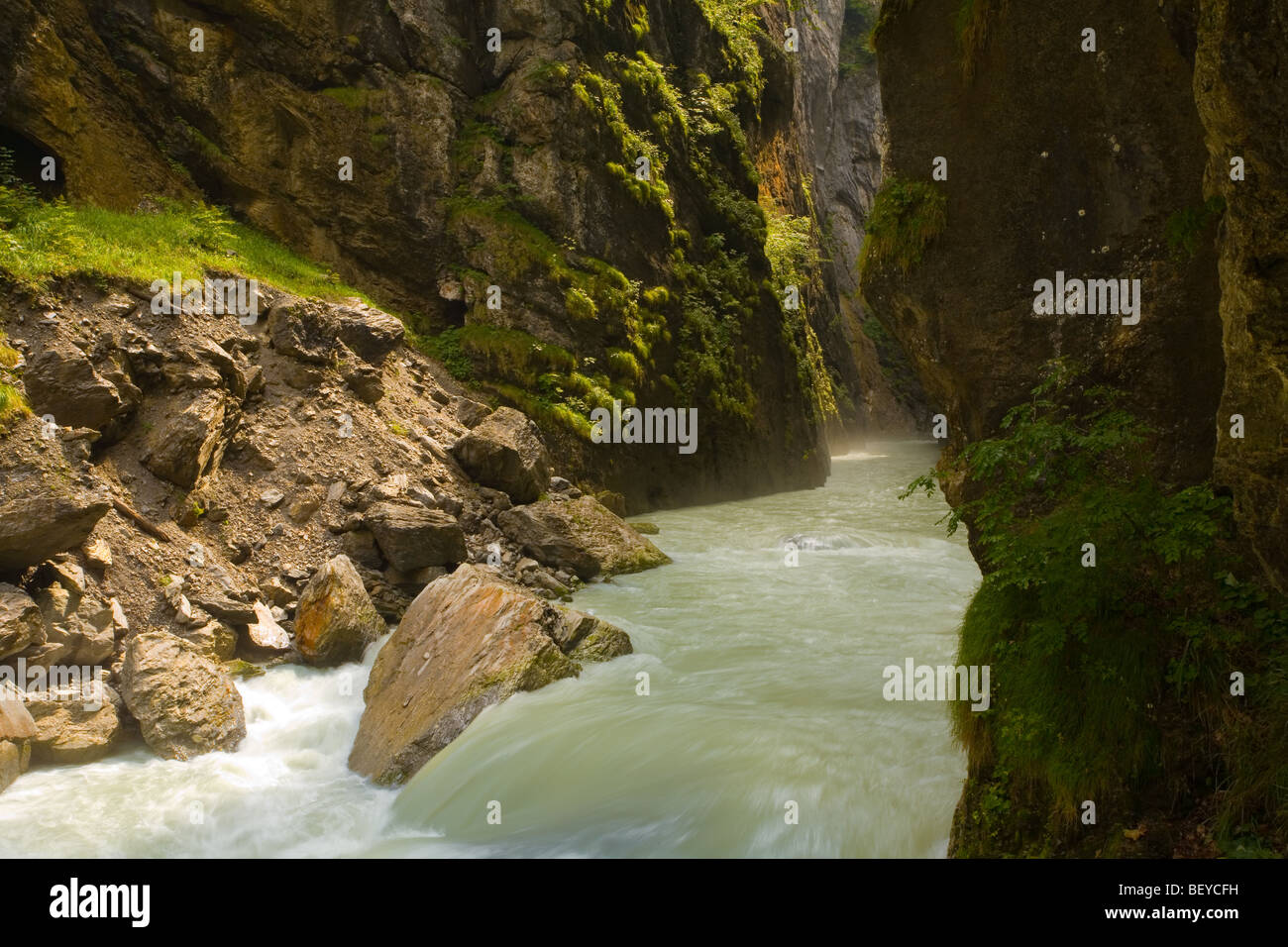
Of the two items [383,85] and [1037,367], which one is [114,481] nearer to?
[1037,367]

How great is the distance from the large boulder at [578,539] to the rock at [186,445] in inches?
162

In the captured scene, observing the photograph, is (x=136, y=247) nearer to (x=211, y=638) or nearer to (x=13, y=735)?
(x=211, y=638)

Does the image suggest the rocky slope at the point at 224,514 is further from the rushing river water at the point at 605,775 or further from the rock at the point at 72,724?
the rushing river water at the point at 605,775

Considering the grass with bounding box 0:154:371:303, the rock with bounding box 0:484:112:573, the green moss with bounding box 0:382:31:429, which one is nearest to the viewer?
the rock with bounding box 0:484:112:573

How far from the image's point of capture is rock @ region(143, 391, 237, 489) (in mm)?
9750

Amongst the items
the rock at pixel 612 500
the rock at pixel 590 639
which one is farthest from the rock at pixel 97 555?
the rock at pixel 612 500

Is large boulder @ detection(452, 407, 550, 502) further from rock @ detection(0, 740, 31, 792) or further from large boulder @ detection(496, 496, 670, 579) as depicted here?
rock @ detection(0, 740, 31, 792)

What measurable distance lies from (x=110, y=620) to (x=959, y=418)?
7.79 metres

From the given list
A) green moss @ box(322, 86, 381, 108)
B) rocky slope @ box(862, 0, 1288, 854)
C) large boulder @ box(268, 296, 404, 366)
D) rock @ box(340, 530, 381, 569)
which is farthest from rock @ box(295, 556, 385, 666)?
green moss @ box(322, 86, 381, 108)

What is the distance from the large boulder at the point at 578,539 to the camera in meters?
12.4

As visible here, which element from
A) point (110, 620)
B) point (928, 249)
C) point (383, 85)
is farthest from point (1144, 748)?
point (383, 85)

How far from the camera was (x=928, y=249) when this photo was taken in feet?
22.6

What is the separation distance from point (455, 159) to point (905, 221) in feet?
45.0

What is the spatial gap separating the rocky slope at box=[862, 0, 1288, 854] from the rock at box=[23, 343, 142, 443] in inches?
320
